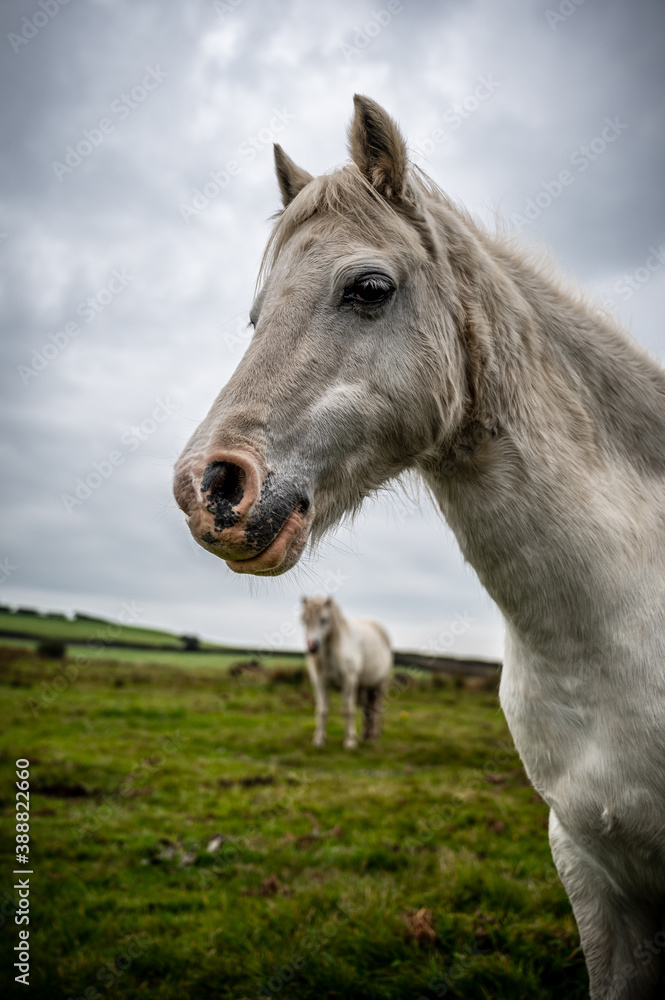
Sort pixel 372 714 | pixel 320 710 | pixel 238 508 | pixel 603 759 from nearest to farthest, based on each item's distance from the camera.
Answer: pixel 238 508
pixel 603 759
pixel 320 710
pixel 372 714

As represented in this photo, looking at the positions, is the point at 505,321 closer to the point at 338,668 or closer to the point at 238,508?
the point at 238,508

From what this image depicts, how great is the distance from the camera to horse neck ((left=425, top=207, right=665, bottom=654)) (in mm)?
1926

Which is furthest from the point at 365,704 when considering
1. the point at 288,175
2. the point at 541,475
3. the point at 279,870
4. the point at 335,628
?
the point at 288,175

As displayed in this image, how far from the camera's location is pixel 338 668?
1229 cm

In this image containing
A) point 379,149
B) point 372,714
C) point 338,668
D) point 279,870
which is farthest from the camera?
point 372,714

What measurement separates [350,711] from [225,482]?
11207mm

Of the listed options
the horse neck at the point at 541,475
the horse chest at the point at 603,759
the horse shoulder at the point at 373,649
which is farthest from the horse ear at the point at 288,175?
the horse shoulder at the point at 373,649

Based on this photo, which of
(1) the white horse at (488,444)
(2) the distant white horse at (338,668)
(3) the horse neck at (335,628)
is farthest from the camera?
(3) the horse neck at (335,628)

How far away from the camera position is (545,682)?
205 centimetres

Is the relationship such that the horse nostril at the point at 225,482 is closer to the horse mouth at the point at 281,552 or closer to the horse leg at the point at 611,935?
the horse mouth at the point at 281,552

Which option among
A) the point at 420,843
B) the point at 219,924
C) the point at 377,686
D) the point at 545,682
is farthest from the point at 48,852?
the point at 377,686

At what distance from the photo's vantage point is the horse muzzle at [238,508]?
5.16ft

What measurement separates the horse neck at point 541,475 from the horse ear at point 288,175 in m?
0.86

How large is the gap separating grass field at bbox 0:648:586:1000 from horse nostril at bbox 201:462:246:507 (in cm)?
342
